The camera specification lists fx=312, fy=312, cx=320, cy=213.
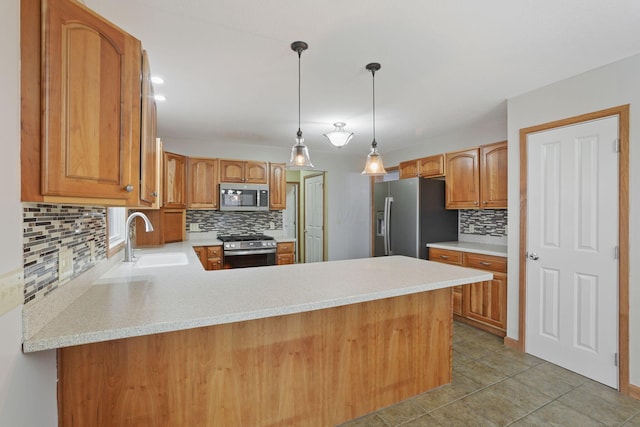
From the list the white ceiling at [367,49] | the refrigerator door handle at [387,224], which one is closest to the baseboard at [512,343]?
the refrigerator door handle at [387,224]

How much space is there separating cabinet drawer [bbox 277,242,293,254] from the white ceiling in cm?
197

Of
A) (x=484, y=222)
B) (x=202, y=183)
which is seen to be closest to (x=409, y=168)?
(x=484, y=222)

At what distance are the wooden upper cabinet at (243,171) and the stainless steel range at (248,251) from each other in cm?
88

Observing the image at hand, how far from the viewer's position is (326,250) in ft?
18.0

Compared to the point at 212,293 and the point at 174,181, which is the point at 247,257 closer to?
the point at 174,181

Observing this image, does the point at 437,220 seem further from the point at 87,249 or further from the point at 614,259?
the point at 87,249

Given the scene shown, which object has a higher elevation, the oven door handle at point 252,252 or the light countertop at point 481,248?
the light countertop at point 481,248

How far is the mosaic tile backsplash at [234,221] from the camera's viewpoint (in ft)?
15.5

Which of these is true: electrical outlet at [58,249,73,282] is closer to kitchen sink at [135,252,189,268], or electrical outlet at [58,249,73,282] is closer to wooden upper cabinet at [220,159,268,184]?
kitchen sink at [135,252,189,268]

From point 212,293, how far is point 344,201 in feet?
14.2

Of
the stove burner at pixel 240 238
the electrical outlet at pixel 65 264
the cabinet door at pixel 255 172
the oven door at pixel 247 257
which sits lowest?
Result: the oven door at pixel 247 257

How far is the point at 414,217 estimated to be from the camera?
4.02m

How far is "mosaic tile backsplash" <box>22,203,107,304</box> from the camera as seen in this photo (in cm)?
106

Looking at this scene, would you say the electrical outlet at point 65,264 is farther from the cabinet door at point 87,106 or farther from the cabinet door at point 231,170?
the cabinet door at point 231,170
